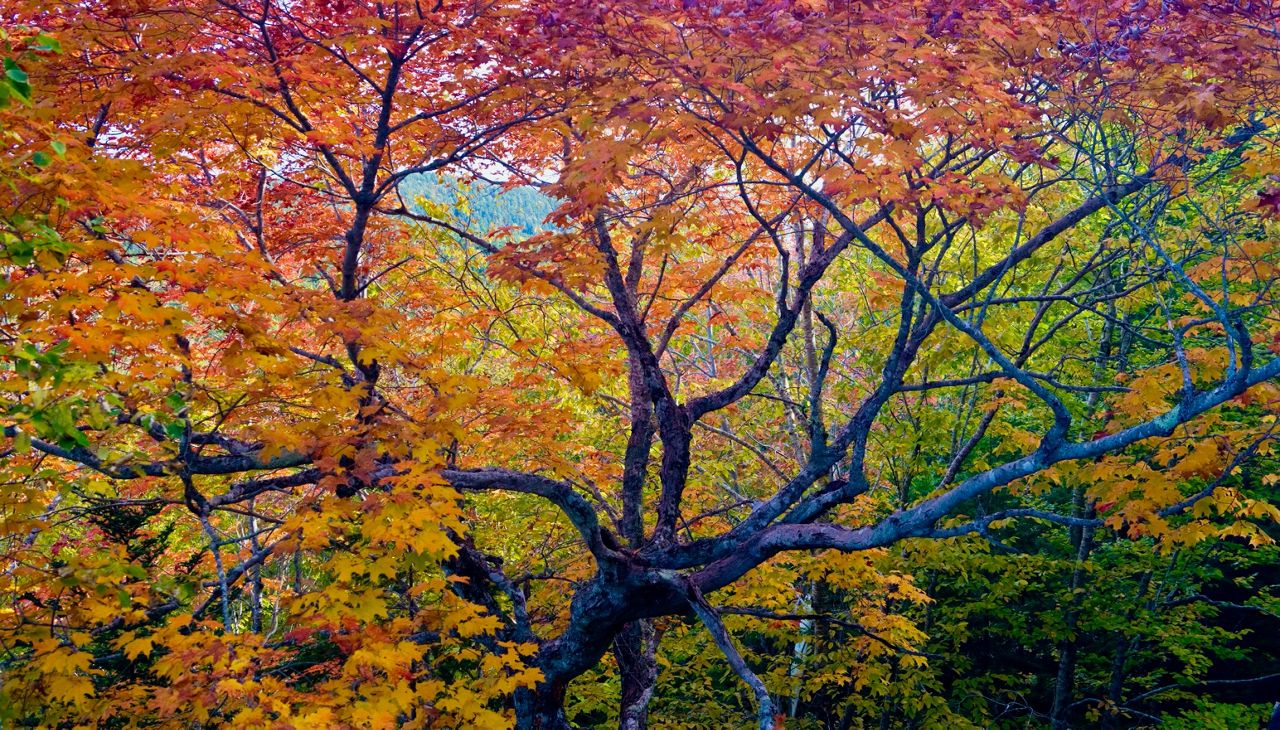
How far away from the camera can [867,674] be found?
8.27 metres

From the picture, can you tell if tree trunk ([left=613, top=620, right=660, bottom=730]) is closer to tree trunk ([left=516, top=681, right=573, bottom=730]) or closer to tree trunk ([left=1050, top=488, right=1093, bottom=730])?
tree trunk ([left=516, top=681, right=573, bottom=730])

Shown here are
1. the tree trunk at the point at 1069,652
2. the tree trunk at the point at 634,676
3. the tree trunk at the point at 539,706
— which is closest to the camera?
the tree trunk at the point at 539,706

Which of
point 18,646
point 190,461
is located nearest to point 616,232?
point 190,461

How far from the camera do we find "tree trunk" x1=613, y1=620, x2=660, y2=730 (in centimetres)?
660

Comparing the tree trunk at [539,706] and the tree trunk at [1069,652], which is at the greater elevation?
the tree trunk at [1069,652]

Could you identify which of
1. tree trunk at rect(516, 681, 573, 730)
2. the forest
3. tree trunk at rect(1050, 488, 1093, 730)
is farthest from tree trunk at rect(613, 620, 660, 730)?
tree trunk at rect(1050, 488, 1093, 730)

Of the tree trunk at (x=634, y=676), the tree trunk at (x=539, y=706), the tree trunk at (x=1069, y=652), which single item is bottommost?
the tree trunk at (x=539, y=706)

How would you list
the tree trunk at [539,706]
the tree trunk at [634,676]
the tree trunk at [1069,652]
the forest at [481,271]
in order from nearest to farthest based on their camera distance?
1. the forest at [481,271]
2. the tree trunk at [539,706]
3. the tree trunk at [634,676]
4. the tree trunk at [1069,652]

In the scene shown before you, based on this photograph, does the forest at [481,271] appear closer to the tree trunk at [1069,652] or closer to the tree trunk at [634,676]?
the tree trunk at [634,676]

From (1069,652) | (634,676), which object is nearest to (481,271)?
(634,676)

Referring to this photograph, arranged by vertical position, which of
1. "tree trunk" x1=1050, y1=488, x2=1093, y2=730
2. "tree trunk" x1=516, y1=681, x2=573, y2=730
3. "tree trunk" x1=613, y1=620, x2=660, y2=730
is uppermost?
"tree trunk" x1=1050, y1=488, x2=1093, y2=730

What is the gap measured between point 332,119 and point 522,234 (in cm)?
319

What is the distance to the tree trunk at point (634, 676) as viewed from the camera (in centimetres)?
660

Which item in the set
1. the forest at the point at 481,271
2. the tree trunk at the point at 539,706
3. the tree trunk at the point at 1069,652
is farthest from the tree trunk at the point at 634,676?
the tree trunk at the point at 1069,652
